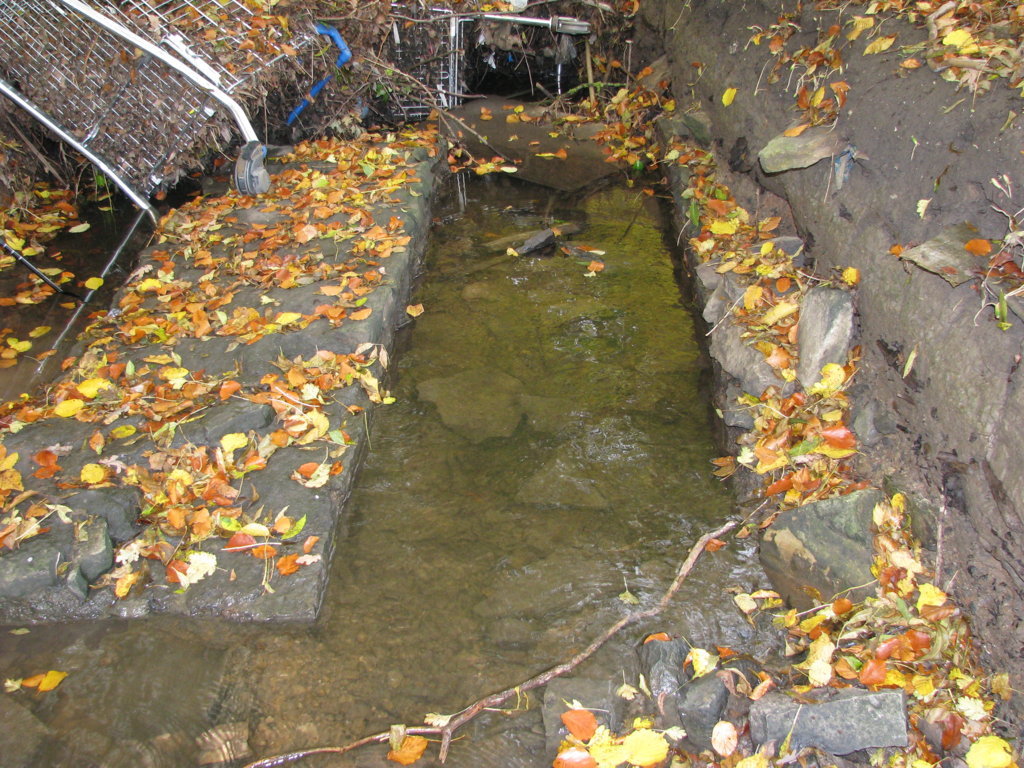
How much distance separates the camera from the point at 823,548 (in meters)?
2.43

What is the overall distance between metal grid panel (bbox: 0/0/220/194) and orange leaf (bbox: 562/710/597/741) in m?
3.90

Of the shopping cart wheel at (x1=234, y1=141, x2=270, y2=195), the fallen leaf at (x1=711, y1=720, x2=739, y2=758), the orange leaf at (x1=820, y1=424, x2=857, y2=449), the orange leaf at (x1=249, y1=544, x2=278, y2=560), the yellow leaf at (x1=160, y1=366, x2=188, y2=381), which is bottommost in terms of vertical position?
the fallen leaf at (x1=711, y1=720, x2=739, y2=758)

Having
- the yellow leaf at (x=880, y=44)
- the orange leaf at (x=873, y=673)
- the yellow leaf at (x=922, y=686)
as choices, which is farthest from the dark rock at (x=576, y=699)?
the yellow leaf at (x=880, y=44)

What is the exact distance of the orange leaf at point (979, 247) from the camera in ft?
8.25

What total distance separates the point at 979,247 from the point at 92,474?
10.7 feet

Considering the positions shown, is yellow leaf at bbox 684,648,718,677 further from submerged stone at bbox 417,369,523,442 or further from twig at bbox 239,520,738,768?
submerged stone at bbox 417,369,523,442

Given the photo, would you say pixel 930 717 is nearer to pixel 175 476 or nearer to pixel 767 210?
pixel 175 476

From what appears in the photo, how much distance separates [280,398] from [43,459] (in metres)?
0.87

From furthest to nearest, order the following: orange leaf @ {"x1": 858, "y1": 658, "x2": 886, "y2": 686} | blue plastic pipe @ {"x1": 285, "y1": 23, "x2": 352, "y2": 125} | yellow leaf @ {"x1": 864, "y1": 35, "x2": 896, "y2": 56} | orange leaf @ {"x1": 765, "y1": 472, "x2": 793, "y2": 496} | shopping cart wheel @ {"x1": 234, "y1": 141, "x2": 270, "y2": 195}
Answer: blue plastic pipe @ {"x1": 285, "y1": 23, "x2": 352, "y2": 125}
shopping cart wheel @ {"x1": 234, "y1": 141, "x2": 270, "y2": 195}
yellow leaf @ {"x1": 864, "y1": 35, "x2": 896, "y2": 56}
orange leaf @ {"x1": 765, "y1": 472, "x2": 793, "y2": 496}
orange leaf @ {"x1": 858, "y1": 658, "x2": 886, "y2": 686}

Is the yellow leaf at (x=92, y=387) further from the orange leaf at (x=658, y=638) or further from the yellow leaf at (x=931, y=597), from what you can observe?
the yellow leaf at (x=931, y=597)

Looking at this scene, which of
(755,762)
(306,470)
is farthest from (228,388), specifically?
(755,762)

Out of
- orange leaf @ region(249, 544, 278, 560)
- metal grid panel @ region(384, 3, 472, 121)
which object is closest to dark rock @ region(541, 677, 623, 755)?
orange leaf @ region(249, 544, 278, 560)

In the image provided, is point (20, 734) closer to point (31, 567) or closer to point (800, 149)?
point (31, 567)

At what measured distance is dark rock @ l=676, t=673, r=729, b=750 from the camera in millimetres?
2068
